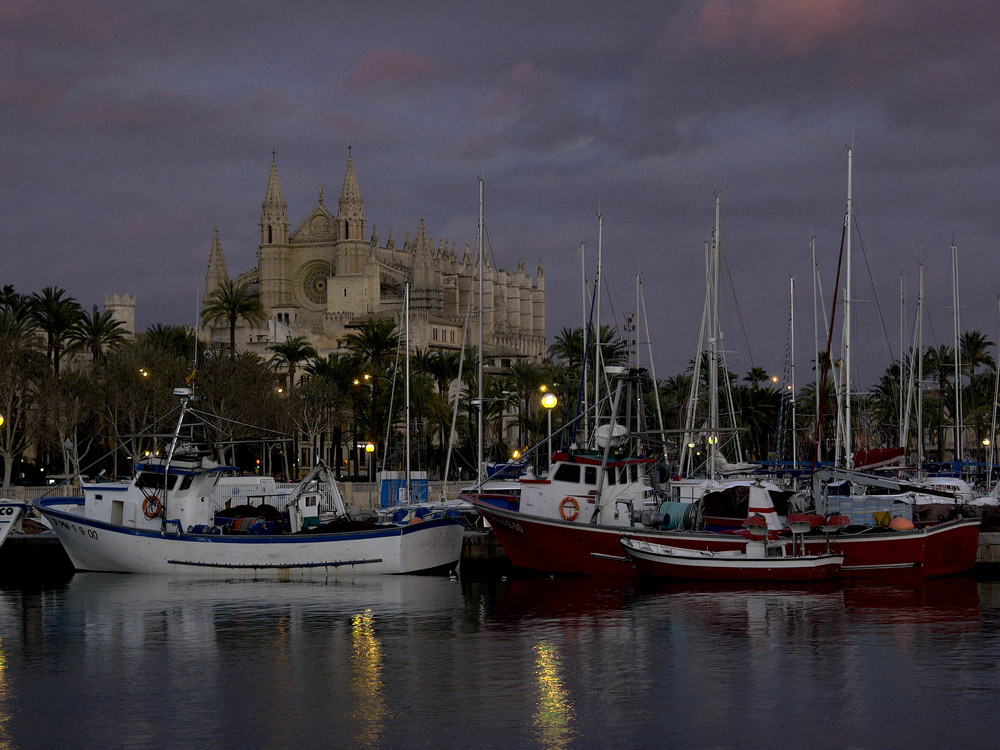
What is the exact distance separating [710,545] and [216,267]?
155279 millimetres

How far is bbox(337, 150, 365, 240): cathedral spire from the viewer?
17212cm

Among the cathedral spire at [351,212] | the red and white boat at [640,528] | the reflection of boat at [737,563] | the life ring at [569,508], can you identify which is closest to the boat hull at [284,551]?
the red and white boat at [640,528]

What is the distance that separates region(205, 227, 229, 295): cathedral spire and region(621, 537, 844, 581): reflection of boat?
498 ft

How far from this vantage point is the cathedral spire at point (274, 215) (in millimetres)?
178875

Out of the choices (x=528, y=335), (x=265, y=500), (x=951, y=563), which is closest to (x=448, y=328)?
(x=528, y=335)

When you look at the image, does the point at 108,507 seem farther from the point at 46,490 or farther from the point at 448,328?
the point at 448,328

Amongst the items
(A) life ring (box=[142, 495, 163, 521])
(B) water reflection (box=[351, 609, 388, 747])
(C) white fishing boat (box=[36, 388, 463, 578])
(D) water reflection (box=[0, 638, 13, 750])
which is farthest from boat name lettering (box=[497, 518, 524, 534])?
(D) water reflection (box=[0, 638, 13, 750])

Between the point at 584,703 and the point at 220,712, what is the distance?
19.1 feet

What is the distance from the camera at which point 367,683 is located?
22.8 m

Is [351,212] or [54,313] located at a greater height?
[351,212]

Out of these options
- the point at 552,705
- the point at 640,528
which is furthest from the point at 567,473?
the point at 552,705

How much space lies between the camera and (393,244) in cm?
19500

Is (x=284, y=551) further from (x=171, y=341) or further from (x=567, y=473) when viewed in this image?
(x=171, y=341)

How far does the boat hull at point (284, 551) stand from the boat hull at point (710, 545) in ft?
7.61
